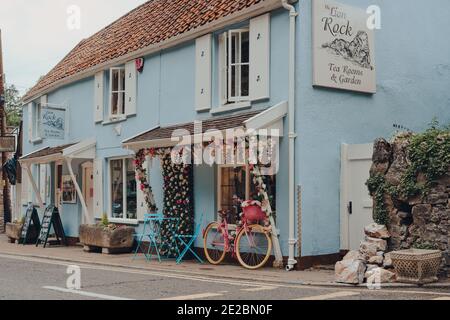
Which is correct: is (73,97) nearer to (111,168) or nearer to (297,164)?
(111,168)

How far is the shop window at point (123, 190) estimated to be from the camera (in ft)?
57.4

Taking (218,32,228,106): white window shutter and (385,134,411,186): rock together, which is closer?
(385,134,411,186): rock

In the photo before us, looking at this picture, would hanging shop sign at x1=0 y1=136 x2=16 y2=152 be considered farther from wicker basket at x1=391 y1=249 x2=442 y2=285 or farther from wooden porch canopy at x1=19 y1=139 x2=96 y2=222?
wicker basket at x1=391 y1=249 x2=442 y2=285

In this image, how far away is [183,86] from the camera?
1556 cm

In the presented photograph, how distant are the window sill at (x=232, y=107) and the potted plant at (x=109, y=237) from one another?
4.30 meters

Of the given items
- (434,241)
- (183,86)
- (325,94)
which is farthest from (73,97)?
(434,241)

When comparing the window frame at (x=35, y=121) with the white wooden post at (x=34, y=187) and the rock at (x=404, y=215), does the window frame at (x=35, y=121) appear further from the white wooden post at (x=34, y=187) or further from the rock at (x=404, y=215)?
the rock at (x=404, y=215)

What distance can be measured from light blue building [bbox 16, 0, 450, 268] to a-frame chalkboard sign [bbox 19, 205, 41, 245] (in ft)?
5.05

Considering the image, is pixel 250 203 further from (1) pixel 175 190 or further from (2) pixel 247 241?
(1) pixel 175 190

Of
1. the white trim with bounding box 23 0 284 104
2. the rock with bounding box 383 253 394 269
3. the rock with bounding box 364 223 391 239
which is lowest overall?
the rock with bounding box 383 253 394 269

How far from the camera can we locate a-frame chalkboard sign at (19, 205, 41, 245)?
2053 cm

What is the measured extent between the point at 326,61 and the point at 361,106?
4.56 feet

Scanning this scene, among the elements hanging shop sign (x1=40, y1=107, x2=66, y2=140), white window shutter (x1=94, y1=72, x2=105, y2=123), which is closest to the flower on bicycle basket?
white window shutter (x1=94, y1=72, x2=105, y2=123)

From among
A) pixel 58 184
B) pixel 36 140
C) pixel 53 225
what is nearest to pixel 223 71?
pixel 53 225
